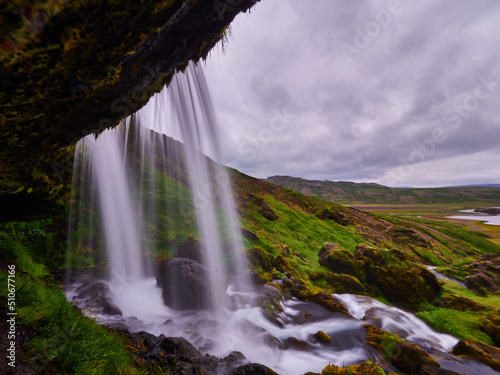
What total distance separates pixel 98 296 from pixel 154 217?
8402mm

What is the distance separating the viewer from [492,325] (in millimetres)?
9992

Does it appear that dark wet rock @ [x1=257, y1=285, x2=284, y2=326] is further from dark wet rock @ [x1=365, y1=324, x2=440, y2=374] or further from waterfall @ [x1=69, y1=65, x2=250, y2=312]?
dark wet rock @ [x1=365, y1=324, x2=440, y2=374]

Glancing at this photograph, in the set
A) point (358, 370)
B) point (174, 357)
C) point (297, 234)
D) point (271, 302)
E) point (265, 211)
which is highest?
point (265, 211)

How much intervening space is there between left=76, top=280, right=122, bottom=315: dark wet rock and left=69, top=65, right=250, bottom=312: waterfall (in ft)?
2.17

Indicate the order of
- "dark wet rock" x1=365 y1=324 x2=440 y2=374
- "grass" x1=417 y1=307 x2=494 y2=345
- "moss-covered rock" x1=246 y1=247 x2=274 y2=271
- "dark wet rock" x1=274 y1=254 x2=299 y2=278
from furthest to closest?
"moss-covered rock" x1=246 y1=247 x2=274 y2=271, "dark wet rock" x1=274 y1=254 x2=299 y2=278, "grass" x1=417 y1=307 x2=494 y2=345, "dark wet rock" x1=365 y1=324 x2=440 y2=374

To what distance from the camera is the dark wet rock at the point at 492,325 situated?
973cm

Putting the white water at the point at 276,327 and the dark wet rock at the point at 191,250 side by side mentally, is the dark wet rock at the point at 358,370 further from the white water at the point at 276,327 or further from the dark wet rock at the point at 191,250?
the dark wet rock at the point at 191,250

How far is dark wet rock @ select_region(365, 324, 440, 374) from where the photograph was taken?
24.6 ft

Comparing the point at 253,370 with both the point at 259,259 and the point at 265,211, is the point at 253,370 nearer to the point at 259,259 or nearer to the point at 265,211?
the point at 259,259

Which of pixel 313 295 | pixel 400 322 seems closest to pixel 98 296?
pixel 313 295

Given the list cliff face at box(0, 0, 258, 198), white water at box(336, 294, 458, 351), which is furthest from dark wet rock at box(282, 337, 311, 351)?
cliff face at box(0, 0, 258, 198)

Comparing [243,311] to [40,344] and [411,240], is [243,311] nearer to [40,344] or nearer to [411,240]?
[40,344]

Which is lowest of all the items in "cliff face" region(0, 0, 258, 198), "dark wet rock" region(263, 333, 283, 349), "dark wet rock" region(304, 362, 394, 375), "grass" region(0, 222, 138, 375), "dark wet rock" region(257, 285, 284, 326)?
"dark wet rock" region(263, 333, 283, 349)

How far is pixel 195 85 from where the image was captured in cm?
1120
